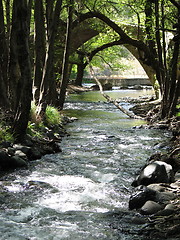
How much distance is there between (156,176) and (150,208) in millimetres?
1286

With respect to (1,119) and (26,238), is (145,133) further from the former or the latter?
(26,238)

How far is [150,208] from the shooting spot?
5.21m

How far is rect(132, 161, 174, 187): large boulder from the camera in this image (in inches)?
251

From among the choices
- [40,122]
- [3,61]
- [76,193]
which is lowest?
[76,193]

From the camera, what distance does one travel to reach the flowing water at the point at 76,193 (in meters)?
4.64

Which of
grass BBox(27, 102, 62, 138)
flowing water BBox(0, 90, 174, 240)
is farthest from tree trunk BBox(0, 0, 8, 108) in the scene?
flowing water BBox(0, 90, 174, 240)

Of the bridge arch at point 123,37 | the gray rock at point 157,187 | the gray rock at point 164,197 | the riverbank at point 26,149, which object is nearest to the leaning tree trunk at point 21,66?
the riverbank at point 26,149

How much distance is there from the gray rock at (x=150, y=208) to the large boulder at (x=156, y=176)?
3.61 feet

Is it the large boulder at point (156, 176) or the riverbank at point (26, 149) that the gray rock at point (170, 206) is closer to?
the large boulder at point (156, 176)

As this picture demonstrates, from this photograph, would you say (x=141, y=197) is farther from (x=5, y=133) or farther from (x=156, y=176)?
(x=5, y=133)

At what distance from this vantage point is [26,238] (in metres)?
4.34

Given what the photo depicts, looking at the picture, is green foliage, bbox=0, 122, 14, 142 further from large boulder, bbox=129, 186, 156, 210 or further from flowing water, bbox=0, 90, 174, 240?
large boulder, bbox=129, 186, 156, 210

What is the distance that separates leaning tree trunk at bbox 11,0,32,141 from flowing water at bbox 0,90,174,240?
42.4 inches

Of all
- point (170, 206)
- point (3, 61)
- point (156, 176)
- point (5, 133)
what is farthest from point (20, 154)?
point (3, 61)
